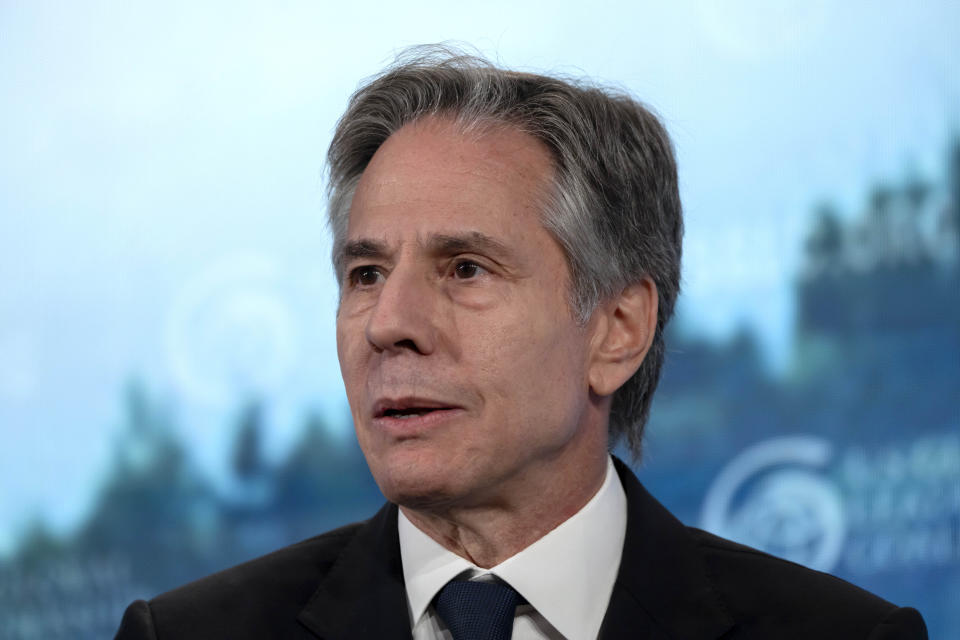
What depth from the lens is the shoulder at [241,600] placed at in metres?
1.95

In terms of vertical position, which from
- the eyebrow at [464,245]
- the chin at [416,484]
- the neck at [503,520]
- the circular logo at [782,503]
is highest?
the eyebrow at [464,245]

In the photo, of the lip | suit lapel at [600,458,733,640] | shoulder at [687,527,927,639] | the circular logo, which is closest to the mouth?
the lip

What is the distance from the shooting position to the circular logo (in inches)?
133

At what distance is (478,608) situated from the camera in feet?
6.09

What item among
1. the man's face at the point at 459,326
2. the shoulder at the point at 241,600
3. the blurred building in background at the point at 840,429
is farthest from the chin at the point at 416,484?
the blurred building in background at the point at 840,429

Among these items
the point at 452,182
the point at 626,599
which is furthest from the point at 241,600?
the point at 452,182

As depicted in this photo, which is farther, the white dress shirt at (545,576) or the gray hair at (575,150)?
the gray hair at (575,150)

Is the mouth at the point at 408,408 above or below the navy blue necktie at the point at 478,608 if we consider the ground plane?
above

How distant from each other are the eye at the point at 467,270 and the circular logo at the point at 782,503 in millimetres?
1756

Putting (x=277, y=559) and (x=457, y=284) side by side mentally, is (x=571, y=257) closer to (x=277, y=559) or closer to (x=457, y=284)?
(x=457, y=284)

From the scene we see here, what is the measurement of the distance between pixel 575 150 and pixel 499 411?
0.54 m

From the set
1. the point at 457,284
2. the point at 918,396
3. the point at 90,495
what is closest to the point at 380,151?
the point at 457,284

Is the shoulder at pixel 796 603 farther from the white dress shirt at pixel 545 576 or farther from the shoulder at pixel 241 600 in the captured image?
the shoulder at pixel 241 600

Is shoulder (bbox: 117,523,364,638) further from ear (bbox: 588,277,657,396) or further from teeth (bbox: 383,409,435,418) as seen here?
ear (bbox: 588,277,657,396)
